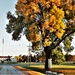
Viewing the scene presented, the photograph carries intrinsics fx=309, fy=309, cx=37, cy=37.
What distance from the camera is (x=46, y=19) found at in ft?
157

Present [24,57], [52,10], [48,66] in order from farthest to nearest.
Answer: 1. [24,57]
2. [48,66]
3. [52,10]

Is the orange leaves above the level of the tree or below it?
below

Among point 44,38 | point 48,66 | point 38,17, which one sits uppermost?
point 38,17

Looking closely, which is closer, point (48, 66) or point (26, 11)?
point (26, 11)

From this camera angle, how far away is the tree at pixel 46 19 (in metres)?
47.7

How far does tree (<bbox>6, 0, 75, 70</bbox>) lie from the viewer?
157 ft

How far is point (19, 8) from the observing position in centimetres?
5053

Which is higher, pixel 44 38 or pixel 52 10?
pixel 52 10

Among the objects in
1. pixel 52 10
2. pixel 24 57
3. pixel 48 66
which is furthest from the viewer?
pixel 24 57

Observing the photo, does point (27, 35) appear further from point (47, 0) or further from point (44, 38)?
point (47, 0)

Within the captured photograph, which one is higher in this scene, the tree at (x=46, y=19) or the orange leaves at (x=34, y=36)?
the tree at (x=46, y=19)

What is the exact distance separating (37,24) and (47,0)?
4.12 meters

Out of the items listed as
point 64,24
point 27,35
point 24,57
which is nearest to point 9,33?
point 27,35

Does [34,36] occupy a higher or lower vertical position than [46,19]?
lower
